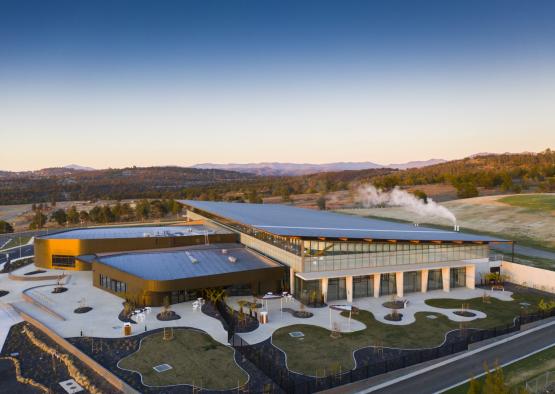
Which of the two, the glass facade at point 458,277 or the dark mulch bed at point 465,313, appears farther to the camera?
the glass facade at point 458,277

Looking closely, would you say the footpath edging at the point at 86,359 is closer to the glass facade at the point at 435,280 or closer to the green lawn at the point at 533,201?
the glass facade at the point at 435,280

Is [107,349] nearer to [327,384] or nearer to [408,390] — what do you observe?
[327,384]

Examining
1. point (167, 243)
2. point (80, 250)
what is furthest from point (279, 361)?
point (80, 250)

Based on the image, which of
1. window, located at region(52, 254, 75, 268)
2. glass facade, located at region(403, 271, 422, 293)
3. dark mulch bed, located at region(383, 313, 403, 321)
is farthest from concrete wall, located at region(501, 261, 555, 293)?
window, located at region(52, 254, 75, 268)

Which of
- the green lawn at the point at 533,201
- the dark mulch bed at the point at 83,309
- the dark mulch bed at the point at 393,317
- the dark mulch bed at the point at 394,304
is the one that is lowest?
the dark mulch bed at the point at 394,304

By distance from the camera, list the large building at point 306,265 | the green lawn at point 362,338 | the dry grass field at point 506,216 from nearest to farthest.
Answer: the green lawn at point 362,338
the large building at point 306,265
the dry grass field at point 506,216

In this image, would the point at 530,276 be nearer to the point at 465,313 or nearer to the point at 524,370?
the point at 465,313

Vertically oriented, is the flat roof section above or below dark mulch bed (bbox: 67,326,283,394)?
above

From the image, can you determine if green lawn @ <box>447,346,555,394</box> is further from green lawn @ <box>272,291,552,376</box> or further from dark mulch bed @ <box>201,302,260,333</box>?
dark mulch bed @ <box>201,302,260,333</box>

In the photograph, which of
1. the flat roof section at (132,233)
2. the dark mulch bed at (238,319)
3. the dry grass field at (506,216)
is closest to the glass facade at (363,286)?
the dark mulch bed at (238,319)
